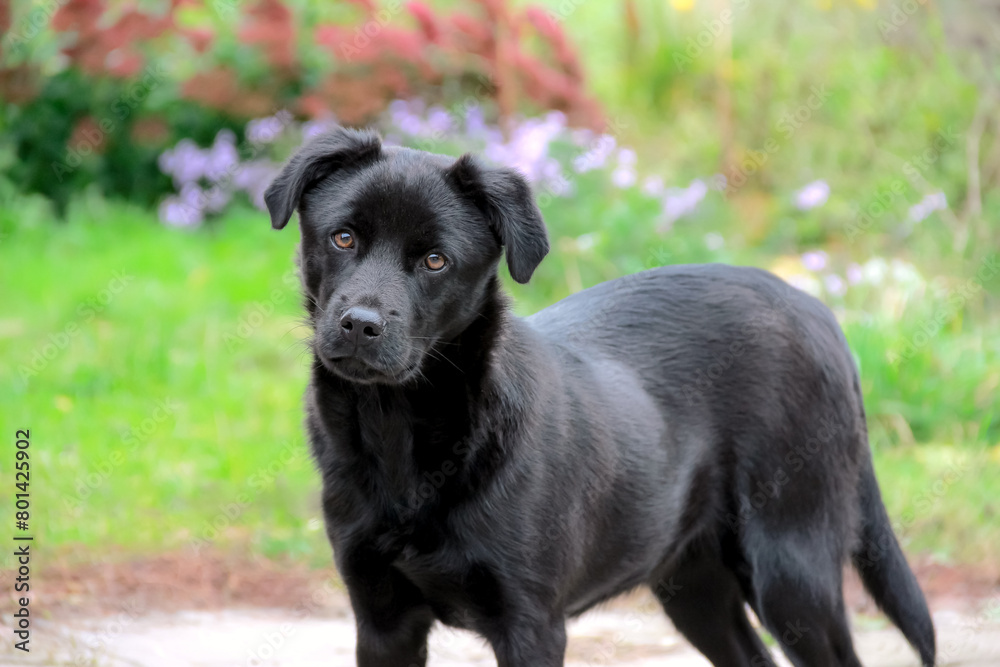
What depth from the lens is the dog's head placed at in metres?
2.60

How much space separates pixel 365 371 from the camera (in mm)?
2631

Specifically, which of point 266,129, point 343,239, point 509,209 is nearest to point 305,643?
point 343,239

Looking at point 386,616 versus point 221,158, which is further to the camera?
point 221,158

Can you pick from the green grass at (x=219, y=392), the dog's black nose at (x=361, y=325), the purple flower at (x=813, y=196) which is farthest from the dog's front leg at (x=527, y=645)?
the purple flower at (x=813, y=196)

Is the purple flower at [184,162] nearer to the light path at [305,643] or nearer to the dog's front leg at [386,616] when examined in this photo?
the light path at [305,643]

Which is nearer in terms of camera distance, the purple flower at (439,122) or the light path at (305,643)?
the light path at (305,643)

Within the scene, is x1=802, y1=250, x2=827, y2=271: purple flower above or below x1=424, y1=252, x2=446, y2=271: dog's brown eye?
below

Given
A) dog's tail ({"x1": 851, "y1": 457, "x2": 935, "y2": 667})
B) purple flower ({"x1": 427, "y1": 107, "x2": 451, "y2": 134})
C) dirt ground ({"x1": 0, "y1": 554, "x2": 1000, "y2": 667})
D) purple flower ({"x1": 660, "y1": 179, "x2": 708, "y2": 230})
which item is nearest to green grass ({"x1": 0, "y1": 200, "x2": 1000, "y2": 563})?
purple flower ({"x1": 660, "y1": 179, "x2": 708, "y2": 230})

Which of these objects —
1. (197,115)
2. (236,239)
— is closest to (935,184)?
(236,239)

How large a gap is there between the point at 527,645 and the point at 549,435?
50 cm

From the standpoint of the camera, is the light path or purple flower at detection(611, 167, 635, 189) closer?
the light path

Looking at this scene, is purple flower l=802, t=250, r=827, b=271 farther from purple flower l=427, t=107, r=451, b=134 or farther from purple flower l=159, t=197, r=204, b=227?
purple flower l=159, t=197, r=204, b=227

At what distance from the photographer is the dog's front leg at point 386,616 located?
2.76 metres

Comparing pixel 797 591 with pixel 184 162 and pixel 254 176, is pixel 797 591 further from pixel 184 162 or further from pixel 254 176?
pixel 184 162
